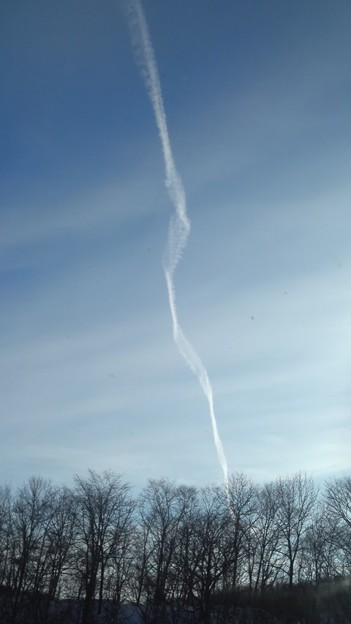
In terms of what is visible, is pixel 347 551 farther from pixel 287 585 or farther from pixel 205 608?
pixel 205 608

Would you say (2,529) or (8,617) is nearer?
(8,617)

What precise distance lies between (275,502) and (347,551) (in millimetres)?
13396

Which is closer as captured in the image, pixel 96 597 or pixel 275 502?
pixel 96 597

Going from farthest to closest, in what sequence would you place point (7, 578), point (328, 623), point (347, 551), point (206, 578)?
point (7, 578), point (347, 551), point (328, 623), point (206, 578)

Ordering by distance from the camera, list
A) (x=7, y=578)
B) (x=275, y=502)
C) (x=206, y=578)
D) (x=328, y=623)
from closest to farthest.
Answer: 1. (x=206, y=578)
2. (x=328, y=623)
3. (x=7, y=578)
4. (x=275, y=502)

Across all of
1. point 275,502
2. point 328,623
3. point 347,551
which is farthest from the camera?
point 275,502

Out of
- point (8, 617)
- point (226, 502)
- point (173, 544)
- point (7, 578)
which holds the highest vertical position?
point (226, 502)

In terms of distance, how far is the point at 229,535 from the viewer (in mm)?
56562

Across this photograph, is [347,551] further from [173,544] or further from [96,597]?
[96,597]

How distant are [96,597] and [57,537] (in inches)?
348

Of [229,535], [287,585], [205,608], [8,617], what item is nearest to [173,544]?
[229,535]

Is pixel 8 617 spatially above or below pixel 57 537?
below

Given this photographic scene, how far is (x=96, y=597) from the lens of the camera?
64375mm

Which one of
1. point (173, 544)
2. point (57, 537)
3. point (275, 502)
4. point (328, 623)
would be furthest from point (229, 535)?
point (57, 537)
